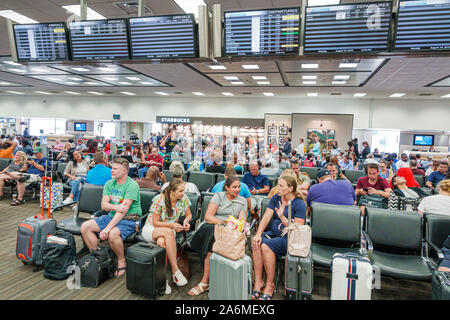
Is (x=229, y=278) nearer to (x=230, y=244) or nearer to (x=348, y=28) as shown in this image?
(x=230, y=244)

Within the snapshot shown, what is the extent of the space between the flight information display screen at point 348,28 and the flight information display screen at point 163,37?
143cm

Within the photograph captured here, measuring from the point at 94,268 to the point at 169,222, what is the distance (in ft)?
2.84

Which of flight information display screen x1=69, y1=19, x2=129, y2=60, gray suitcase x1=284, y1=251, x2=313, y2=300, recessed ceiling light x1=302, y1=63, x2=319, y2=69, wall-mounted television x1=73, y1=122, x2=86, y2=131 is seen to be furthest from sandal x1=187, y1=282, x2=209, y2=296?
wall-mounted television x1=73, y1=122, x2=86, y2=131

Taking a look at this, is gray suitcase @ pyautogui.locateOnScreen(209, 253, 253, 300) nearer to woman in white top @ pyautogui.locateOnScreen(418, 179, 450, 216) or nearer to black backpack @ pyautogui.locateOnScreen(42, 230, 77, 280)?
black backpack @ pyautogui.locateOnScreen(42, 230, 77, 280)

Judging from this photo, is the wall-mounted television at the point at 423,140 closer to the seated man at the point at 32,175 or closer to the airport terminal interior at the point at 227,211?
the airport terminal interior at the point at 227,211

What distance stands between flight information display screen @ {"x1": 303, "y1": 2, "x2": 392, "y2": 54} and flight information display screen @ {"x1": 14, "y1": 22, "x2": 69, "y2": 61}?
340cm

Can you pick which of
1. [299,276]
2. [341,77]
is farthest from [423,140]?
[299,276]

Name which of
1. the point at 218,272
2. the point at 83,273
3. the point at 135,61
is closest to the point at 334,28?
the point at 135,61

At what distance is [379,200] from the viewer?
4.26m

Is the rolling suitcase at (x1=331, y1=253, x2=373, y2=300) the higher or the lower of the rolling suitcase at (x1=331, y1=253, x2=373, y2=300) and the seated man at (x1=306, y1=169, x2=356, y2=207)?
the lower

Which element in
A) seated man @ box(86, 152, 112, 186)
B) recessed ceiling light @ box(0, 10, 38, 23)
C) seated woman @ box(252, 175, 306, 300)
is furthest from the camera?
recessed ceiling light @ box(0, 10, 38, 23)

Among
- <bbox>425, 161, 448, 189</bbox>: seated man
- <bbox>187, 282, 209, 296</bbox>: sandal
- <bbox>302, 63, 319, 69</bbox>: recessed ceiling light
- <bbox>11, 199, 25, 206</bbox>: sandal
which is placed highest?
<bbox>302, 63, 319, 69</bbox>: recessed ceiling light

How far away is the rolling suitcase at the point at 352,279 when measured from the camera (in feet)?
7.79

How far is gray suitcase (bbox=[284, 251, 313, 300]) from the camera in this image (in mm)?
2525
